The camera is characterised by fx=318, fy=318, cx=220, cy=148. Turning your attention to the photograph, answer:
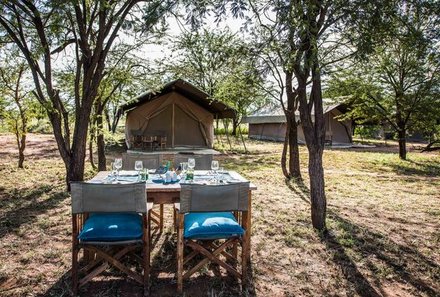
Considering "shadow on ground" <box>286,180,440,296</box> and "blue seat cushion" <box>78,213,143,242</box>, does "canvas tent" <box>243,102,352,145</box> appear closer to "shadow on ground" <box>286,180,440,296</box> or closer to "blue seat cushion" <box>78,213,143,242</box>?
"shadow on ground" <box>286,180,440,296</box>

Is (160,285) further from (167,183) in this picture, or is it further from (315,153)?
(315,153)

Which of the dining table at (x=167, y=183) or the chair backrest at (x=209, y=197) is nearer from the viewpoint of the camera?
the chair backrest at (x=209, y=197)

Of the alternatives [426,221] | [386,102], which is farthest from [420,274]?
[386,102]

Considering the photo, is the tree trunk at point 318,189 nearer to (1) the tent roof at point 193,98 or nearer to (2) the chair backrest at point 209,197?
(2) the chair backrest at point 209,197

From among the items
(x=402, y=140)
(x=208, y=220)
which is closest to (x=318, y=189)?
(x=208, y=220)

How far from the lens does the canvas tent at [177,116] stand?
13320mm

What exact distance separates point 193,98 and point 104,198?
38.1 ft

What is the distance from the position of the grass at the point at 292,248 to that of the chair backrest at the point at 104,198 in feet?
2.38

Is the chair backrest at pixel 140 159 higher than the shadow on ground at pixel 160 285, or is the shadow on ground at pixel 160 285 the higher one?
the chair backrest at pixel 140 159

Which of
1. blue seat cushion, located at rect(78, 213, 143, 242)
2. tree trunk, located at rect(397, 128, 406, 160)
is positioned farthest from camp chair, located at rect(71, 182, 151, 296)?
tree trunk, located at rect(397, 128, 406, 160)

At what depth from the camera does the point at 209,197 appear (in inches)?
101

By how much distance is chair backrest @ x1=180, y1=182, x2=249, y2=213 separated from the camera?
2.55 m

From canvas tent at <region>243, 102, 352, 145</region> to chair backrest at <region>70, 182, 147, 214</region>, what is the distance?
51.8 feet

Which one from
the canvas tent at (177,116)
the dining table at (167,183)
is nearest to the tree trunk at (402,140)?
the canvas tent at (177,116)
